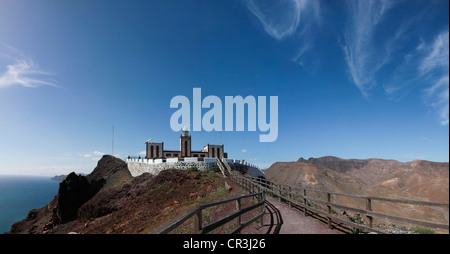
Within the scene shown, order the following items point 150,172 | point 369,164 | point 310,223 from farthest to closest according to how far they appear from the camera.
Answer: point 369,164 < point 150,172 < point 310,223

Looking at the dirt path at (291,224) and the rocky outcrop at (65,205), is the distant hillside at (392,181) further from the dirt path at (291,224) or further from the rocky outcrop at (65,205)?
the rocky outcrop at (65,205)

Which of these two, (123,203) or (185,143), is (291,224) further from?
(185,143)

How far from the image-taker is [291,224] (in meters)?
7.82

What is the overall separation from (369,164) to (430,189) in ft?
378

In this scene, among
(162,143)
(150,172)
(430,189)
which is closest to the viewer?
(150,172)

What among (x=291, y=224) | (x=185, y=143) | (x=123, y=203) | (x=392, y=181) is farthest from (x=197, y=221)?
(x=392, y=181)

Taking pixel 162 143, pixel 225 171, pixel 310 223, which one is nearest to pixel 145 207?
pixel 225 171

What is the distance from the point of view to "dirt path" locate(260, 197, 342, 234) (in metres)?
7.13

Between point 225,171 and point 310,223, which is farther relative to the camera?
point 225,171

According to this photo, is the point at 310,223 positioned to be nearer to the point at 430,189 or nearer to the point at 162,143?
the point at 162,143

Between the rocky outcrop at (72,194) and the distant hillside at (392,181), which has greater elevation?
the rocky outcrop at (72,194)

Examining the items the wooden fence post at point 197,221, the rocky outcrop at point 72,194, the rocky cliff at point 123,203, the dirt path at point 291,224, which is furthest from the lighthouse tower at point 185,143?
the wooden fence post at point 197,221

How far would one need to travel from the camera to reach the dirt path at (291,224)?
7129 mm
